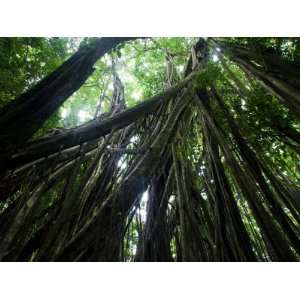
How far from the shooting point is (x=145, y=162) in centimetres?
190

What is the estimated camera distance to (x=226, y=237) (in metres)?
2.09

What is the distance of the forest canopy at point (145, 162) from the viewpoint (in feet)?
5.36

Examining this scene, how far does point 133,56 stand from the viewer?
16.1 feet

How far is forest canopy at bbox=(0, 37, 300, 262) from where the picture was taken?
163 cm

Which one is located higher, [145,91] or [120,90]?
[145,91]
